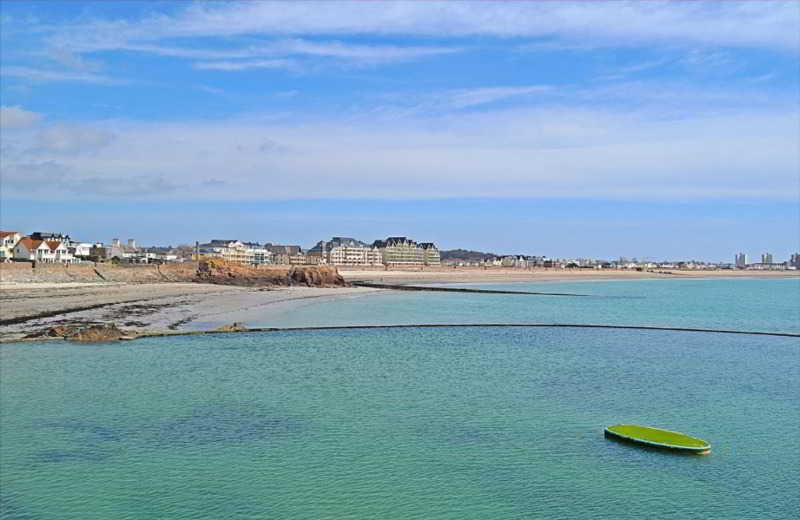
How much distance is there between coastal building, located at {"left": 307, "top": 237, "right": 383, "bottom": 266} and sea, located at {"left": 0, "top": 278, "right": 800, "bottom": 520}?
477ft

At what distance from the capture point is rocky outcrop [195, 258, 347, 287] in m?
86.2

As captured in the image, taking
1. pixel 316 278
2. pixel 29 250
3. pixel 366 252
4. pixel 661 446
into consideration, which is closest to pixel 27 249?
pixel 29 250

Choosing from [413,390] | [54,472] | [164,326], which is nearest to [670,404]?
[413,390]

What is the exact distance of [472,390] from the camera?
70.3 feet

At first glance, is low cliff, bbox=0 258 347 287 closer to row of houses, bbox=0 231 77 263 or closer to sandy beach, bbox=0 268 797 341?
sandy beach, bbox=0 268 797 341

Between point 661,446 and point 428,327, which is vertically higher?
point 428,327

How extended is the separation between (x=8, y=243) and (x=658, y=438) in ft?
291

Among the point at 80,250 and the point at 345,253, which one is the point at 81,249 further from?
the point at 345,253

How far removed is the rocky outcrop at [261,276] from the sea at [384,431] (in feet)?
183

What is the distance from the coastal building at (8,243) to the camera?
83694mm

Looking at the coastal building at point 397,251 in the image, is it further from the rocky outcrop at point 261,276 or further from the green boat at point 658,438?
the green boat at point 658,438

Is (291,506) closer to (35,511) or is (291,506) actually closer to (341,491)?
(341,491)

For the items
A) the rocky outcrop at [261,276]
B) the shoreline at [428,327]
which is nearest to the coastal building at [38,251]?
the rocky outcrop at [261,276]

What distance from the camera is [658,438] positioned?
51.9 feet
